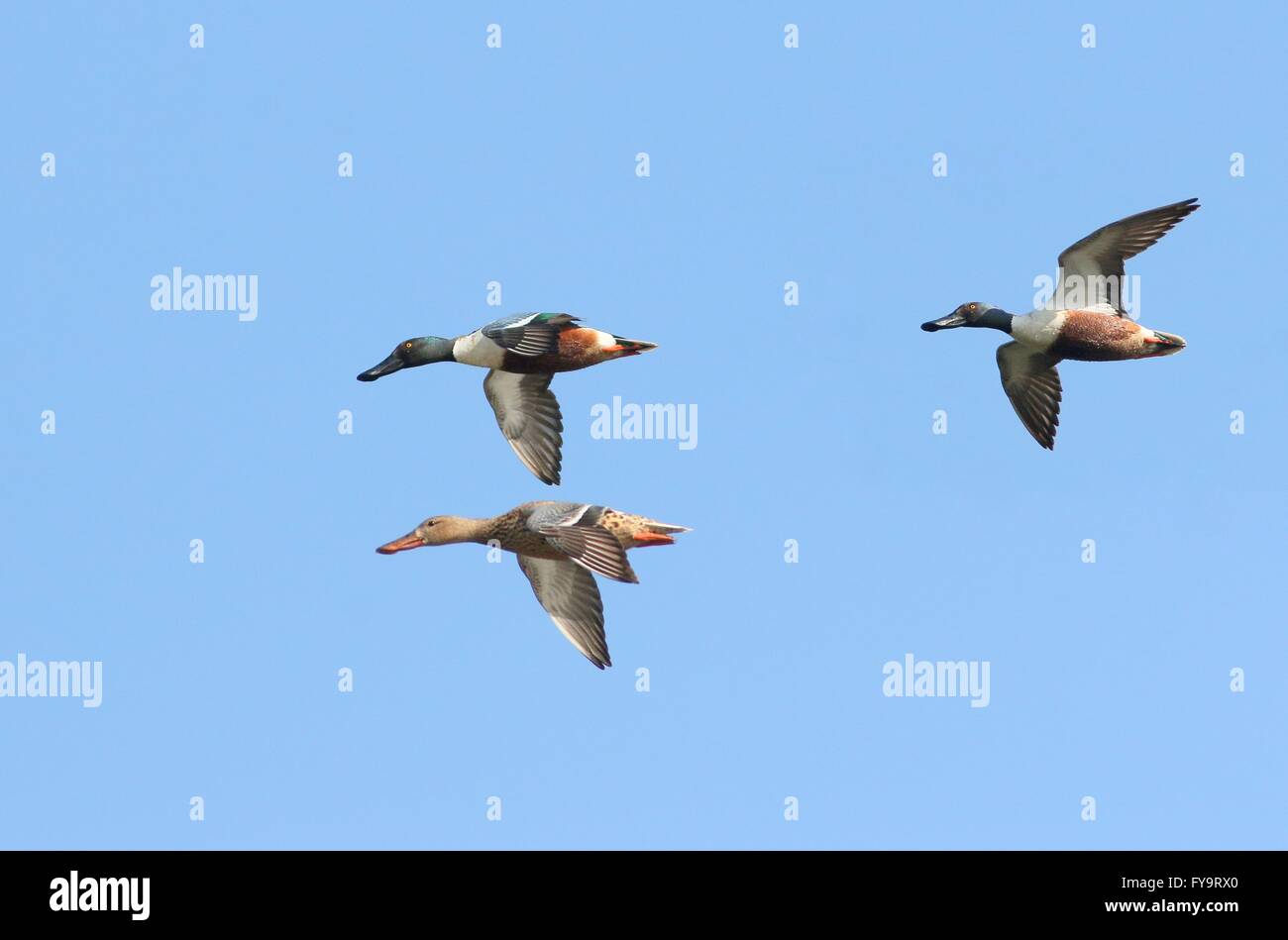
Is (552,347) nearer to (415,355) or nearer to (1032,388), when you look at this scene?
(415,355)

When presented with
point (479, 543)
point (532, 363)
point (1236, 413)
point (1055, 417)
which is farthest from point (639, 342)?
point (1236, 413)

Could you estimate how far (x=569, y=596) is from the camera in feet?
65.6

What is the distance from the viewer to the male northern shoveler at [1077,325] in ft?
67.1

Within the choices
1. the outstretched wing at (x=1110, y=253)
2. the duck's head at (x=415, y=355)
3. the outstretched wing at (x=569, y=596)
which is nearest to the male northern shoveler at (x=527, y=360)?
the duck's head at (x=415, y=355)

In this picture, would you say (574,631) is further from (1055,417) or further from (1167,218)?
(1167,218)

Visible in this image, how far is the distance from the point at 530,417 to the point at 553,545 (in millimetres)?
2276

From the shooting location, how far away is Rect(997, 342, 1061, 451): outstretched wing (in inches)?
836

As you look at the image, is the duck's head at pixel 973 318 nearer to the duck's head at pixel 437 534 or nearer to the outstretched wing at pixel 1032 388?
the outstretched wing at pixel 1032 388

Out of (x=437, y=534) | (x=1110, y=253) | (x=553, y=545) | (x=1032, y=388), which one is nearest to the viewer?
(x=553, y=545)

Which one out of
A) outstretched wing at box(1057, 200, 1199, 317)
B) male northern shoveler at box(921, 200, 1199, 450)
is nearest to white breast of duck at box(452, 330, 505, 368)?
male northern shoveler at box(921, 200, 1199, 450)

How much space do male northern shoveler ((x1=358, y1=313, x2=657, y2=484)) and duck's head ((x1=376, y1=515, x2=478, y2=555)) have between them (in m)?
1.12

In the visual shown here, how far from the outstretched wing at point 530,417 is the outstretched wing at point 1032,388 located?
4094 millimetres

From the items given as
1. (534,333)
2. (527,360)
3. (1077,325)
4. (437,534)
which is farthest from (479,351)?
(1077,325)
